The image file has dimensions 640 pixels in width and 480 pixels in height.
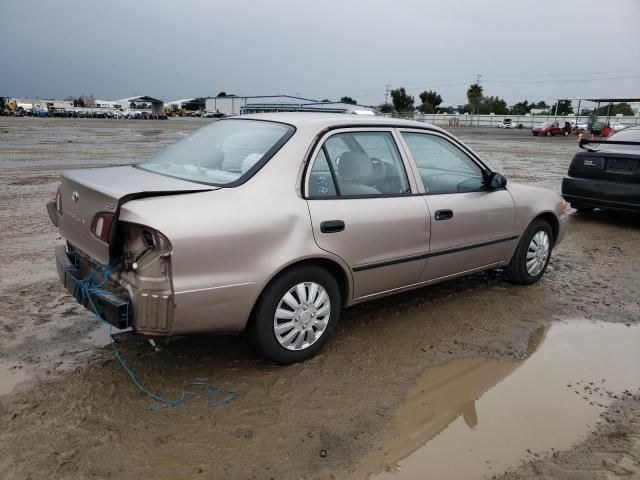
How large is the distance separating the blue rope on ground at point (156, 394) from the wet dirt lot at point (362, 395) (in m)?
0.05

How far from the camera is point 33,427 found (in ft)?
9.28

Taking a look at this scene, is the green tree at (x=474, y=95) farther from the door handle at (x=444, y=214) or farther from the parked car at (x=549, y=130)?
the door handle at (x=444, y=214)

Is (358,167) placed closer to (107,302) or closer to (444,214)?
(444,214)

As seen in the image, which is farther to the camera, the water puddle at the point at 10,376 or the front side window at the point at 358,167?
the front side window at the point at 358,167

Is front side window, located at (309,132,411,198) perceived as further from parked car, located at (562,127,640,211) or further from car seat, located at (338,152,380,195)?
parked car, located at (562,127,640,211)

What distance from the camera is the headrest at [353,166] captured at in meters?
3.77

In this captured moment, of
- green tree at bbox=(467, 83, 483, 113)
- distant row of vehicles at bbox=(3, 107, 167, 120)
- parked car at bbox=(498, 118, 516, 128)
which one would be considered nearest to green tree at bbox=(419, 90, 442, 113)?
green tree at bbox=(467, 83, 483, 113)

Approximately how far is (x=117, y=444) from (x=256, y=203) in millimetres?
1484

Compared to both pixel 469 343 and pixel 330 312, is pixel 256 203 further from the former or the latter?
pixel 469 343

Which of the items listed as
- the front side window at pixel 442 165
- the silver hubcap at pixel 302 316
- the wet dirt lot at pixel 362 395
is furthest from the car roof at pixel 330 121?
the wet dirt lot at pixel 362 395

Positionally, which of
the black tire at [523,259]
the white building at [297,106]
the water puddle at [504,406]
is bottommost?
the water puddle at [504,406]

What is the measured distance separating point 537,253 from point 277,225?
10.2 ft

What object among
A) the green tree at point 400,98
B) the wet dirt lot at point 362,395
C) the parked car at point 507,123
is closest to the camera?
the wet dirt lot at point 362,395

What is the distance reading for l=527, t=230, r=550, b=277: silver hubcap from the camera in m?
5.17
